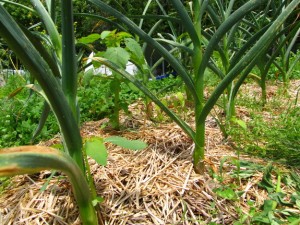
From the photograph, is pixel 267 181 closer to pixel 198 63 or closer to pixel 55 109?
pixel 198 63

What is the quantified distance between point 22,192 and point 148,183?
1.19ft

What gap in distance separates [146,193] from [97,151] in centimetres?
23

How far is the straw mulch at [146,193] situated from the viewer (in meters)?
0.81

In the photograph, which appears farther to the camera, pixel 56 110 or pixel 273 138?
pixel 273 138

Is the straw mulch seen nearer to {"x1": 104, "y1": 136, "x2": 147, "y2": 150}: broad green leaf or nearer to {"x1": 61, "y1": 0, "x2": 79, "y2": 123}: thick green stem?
{"x1": 104, "y1": 136, "x2": 147, "y2": 150}: broad green leaf

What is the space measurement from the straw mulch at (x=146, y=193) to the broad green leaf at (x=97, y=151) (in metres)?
0.18

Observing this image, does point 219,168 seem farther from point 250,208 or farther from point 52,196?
point 52,196

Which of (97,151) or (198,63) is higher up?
(198,63)

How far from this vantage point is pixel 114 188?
88 cm

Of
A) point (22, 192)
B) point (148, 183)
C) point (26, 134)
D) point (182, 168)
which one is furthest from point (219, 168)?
point (26, 134)

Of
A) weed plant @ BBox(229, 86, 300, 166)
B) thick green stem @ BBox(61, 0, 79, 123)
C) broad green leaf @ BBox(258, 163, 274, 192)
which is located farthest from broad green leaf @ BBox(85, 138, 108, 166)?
weed plant @ BBox(229, 86, 300, 166)

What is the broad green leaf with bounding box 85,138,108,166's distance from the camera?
698mm

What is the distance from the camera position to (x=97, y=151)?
0.72 meters

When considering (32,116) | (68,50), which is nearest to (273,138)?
(68,50)
